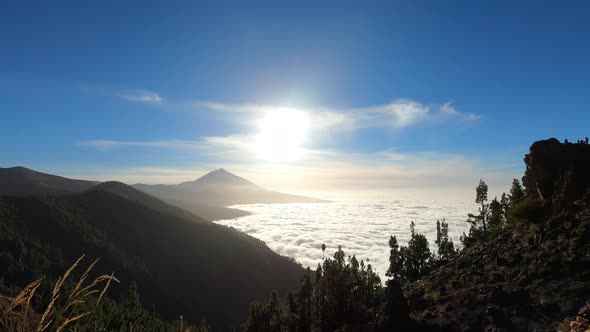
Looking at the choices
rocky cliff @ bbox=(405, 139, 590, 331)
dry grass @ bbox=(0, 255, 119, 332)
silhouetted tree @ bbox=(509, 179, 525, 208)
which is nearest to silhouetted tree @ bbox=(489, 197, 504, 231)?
silhouetted tree @ bbox=(509, 179, 525, 208)

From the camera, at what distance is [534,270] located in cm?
3875

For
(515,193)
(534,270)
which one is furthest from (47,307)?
(515,193)

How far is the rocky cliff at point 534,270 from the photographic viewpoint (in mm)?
32688

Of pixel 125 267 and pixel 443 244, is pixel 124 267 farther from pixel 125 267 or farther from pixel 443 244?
pixel 443 244

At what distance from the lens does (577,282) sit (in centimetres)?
3272

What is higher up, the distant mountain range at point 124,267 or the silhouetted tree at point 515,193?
the silhouetted tree at point 515,193

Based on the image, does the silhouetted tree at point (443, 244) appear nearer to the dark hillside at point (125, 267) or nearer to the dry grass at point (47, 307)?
the dark hillside at point (125, 267)

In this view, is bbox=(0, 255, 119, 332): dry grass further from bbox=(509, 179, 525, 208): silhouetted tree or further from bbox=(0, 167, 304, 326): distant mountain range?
bbox=(0, 167, 304, 326): distant mountain range

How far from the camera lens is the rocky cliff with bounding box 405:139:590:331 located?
32.7 metres

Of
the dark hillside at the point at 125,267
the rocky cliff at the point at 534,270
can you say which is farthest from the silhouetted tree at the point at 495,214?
the dark hillside at the point at 125,267

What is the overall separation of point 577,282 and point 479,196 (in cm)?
7006

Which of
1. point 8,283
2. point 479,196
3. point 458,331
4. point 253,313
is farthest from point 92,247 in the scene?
point 458,331

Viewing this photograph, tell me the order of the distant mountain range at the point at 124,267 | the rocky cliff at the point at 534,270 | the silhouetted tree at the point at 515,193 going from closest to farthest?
the rocky cliff at the point at 534,270
the silhouetted tree at the point at 515,193
the distant mountain range at the point at 124,267

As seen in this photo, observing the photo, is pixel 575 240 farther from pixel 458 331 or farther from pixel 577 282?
pixel 458 331
